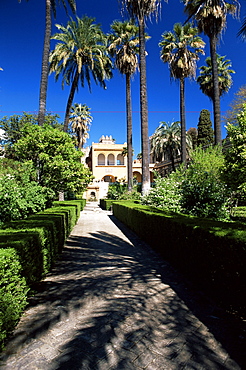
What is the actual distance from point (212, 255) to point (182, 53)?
2256 centimetres

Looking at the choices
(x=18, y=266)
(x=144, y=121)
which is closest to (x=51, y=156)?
(x=144, y=121)

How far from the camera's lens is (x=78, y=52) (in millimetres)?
17953

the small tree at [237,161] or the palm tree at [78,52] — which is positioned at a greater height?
the palm tree at [78,52]

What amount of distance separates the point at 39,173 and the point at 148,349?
35.0 ft

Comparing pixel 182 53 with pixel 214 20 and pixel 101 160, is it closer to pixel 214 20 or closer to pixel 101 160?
pixel 214 20

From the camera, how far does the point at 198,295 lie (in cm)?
390

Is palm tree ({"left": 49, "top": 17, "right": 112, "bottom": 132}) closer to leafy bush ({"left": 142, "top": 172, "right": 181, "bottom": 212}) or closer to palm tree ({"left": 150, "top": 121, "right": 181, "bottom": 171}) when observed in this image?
leafy bush ({"left": 142, "top": 172, "right": 181, "bottom": 212})

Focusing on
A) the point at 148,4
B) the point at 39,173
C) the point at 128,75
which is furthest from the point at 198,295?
the point at 128,75

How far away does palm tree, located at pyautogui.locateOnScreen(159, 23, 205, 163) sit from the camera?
71.3 feet

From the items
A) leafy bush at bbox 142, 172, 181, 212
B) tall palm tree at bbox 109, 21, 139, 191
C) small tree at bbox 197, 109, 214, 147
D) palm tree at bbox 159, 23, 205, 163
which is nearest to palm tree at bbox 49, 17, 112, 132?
tall palm tree at bbox 109, 21, 139, 191

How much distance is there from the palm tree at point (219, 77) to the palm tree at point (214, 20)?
9237 millimetres

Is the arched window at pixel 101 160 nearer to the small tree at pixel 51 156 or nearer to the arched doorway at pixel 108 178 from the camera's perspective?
the arched doorway at pixel 108 178

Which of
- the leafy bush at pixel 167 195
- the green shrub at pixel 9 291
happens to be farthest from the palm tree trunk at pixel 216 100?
the green shrub at pixel 9 291

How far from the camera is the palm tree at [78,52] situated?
17953 millimetres
